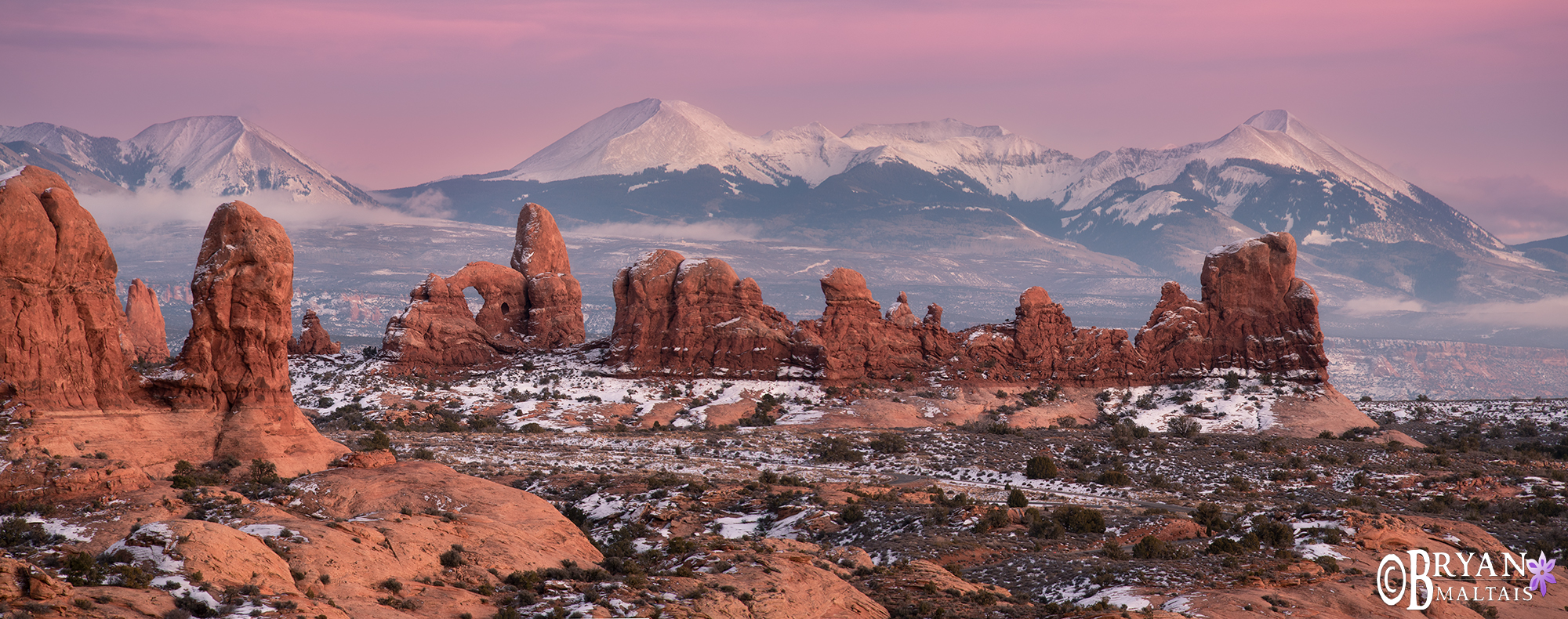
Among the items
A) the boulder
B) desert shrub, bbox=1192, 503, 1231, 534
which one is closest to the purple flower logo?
desert shrub, bbox=1192, 503, 1231, 534

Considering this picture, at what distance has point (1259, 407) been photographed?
66438mm

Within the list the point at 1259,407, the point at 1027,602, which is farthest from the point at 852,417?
the point at 1027,602

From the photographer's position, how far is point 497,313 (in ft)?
263

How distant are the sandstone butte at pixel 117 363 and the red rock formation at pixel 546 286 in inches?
1862

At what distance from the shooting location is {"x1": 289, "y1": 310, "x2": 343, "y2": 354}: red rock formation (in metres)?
80.1

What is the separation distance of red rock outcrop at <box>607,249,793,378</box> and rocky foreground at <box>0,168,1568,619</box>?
0.21m

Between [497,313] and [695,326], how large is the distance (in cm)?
1608

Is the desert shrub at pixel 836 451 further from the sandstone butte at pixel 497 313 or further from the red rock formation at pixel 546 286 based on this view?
the red rock formation at pixel 546 286

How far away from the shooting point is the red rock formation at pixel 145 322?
8600 centimetres

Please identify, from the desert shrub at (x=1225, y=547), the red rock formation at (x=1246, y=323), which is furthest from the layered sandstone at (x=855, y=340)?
the desert shrub at (x=1225, y=547)

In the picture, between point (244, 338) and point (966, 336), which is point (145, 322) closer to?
point (966, 336)

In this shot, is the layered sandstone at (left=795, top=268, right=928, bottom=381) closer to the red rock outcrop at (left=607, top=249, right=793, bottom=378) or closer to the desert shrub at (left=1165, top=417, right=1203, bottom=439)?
the red rock outcrop at (left=607, top=249, right=793, bottom=378)

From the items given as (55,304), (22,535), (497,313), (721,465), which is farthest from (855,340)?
(22,535)

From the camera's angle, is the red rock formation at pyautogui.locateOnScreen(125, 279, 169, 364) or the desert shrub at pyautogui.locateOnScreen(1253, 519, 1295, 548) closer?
the desert shrub at pyautogui.locateOnScreen(1253, 519, 1295, 548)
